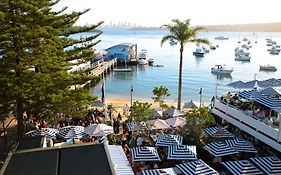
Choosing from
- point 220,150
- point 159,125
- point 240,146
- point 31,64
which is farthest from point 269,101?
point 31,64

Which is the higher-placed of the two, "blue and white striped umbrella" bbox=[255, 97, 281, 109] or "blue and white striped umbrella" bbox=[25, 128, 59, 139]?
"blue and white striped umbrella" bbox=[255, 97, 281, 109]

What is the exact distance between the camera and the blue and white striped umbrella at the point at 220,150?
1508 cm

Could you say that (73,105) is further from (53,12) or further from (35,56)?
(53,12)

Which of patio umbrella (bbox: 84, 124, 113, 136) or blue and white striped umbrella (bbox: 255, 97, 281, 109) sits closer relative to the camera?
patio umbrella (bbox: 84, 124, 113, 136)

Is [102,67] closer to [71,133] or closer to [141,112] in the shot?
[141,112]

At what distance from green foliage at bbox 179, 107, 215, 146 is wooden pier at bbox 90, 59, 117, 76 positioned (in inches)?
1405

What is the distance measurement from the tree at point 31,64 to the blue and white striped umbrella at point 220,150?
7.07 meters

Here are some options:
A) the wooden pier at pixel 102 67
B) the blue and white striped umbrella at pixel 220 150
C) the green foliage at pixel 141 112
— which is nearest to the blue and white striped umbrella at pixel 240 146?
the blue and white striped umbrella at pixel 220 150

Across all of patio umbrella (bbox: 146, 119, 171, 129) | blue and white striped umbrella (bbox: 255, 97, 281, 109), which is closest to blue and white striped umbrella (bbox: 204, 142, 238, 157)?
patio umbrella (bbox: 146, 119, 171, 129)

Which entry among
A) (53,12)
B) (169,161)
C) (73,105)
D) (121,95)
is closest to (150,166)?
(169,161)

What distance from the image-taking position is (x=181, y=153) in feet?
47.9

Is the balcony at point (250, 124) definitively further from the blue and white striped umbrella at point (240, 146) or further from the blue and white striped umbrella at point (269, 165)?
the blue and white striped umbrella at point (269, 165)

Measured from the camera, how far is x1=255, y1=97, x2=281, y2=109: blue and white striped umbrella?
17875mm

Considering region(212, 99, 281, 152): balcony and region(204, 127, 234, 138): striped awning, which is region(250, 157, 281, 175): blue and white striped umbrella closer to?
region(212, 99, 281, 152): balcony
